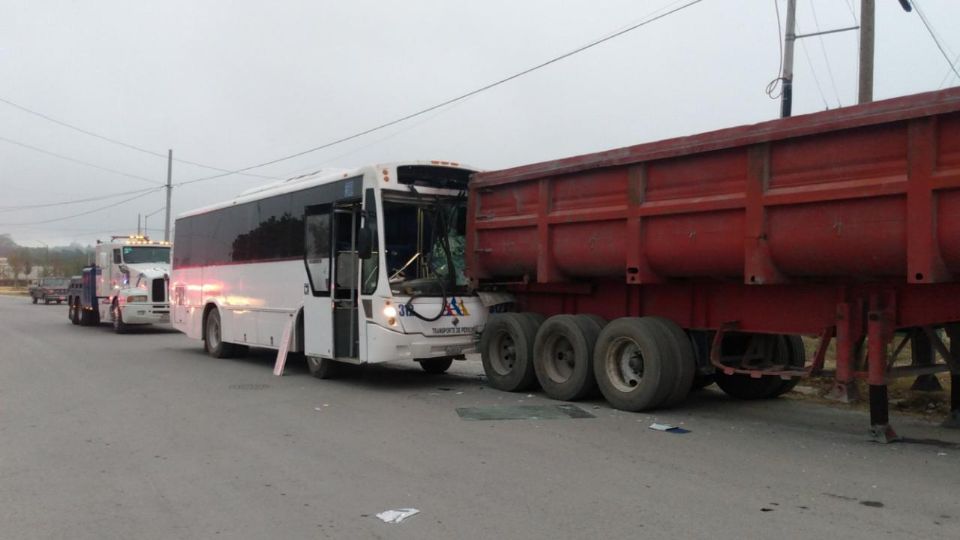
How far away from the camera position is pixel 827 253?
268 inches

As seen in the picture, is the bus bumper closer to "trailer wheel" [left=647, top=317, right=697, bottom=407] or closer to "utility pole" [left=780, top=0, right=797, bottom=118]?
"trailer wheel" [left=647, top=317, right=697, bottom=407]

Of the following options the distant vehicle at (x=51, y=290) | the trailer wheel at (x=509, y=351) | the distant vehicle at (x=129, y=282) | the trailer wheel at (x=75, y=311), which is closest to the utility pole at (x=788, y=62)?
the trailer wheel at (x=509, y=351)

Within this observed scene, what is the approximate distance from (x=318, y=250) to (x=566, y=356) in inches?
164

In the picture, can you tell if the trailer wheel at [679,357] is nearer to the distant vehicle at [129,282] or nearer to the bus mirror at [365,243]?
the bus mirror at [365,243]

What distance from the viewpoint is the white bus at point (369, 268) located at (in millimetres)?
10195

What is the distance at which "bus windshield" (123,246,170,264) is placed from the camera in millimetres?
22906

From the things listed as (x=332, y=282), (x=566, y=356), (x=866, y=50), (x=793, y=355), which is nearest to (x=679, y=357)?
(x=566, y=356)

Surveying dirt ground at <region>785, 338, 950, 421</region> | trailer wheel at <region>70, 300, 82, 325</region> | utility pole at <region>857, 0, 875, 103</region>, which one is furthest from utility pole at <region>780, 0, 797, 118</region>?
trailer wheel at <region>70, 300, 82, 325</region>

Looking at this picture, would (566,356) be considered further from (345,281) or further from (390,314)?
(345,281)

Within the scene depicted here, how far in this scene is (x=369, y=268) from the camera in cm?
1038

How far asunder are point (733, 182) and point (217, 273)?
35.5 feet

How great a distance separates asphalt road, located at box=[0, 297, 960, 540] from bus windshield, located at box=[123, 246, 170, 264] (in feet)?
44.7

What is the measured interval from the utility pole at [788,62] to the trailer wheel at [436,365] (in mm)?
8179

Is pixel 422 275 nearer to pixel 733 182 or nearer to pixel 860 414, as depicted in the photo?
pixel 733 182
